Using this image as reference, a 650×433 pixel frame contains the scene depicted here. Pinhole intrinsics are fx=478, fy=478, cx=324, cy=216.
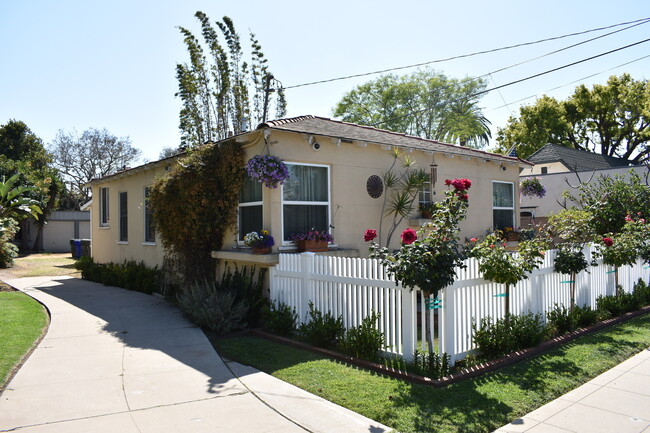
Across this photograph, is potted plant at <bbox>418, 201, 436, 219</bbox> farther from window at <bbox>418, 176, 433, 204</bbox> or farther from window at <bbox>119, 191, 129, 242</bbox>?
window at <bbox>119, 191, 129, 242</bbox>

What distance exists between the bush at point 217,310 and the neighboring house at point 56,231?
26.0 metres

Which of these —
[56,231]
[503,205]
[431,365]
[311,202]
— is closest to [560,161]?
[503,205]

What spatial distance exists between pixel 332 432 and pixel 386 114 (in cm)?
3865

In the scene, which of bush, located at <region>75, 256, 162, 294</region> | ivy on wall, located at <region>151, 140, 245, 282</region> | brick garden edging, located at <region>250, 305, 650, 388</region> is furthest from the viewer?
bush, located at <region>75, 256, 162, 294</region>

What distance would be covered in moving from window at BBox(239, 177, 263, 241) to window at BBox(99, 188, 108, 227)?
29.2 ft

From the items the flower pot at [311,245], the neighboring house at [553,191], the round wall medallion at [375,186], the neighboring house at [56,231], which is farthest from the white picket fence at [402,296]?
the neighboring house at [56,231]

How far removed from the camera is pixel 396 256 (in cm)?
571

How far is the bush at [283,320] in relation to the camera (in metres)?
7.37

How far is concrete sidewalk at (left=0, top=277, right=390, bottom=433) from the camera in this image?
14.0 ft

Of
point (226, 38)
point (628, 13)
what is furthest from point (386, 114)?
point (628, 13)

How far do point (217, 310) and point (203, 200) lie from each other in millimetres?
2679

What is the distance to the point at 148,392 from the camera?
5125mm

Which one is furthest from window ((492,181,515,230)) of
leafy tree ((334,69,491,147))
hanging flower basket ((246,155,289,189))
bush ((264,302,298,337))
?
leafy tree ((334,69,491,147))

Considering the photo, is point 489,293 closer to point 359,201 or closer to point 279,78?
point 359,201
